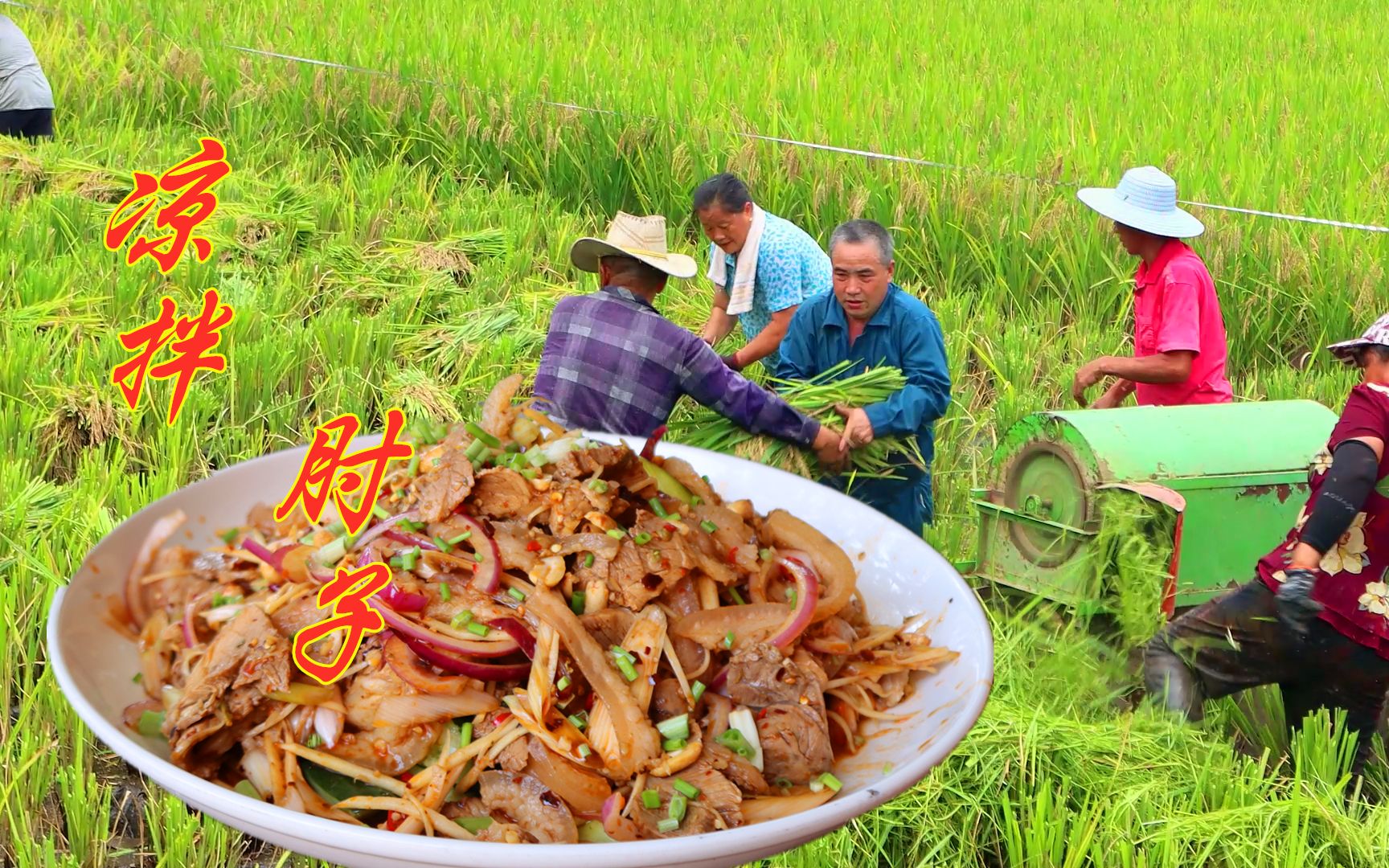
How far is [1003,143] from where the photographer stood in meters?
6.04

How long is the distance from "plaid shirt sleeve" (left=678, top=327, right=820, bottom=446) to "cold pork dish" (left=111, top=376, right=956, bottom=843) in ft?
3.94

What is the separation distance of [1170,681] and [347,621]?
2.16 m

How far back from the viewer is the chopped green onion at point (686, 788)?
1.19 meters

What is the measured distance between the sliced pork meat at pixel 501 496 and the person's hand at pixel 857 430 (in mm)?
1525

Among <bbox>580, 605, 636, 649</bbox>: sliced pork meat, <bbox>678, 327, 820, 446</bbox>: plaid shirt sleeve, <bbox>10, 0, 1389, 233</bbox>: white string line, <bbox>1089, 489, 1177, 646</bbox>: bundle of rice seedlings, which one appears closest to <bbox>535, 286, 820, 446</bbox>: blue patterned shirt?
<bbox>678, 327, 820, 446</bbox>: plaid shirt sleeve

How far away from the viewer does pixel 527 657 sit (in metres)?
1.31

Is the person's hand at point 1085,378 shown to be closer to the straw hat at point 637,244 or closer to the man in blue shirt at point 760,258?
the man in blue shirt at point 760,258

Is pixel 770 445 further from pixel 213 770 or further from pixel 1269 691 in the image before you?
pixel 213 770

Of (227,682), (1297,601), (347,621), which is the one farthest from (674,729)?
(1297,601)

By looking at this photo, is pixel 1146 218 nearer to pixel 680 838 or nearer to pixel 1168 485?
pixel 1168 485

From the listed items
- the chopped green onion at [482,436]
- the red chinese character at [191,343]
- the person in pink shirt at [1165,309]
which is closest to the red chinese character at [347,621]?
the chopped green onion at [482,436]

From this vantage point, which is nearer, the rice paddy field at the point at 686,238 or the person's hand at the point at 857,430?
the rice paddy field at the point at 686,238

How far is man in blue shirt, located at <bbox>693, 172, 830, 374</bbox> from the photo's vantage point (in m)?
4.20

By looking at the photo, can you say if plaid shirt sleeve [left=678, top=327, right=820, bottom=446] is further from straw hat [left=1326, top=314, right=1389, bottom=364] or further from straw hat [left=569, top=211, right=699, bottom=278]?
straw hat [left=1326, top=314, right=1389, bottom=364]
